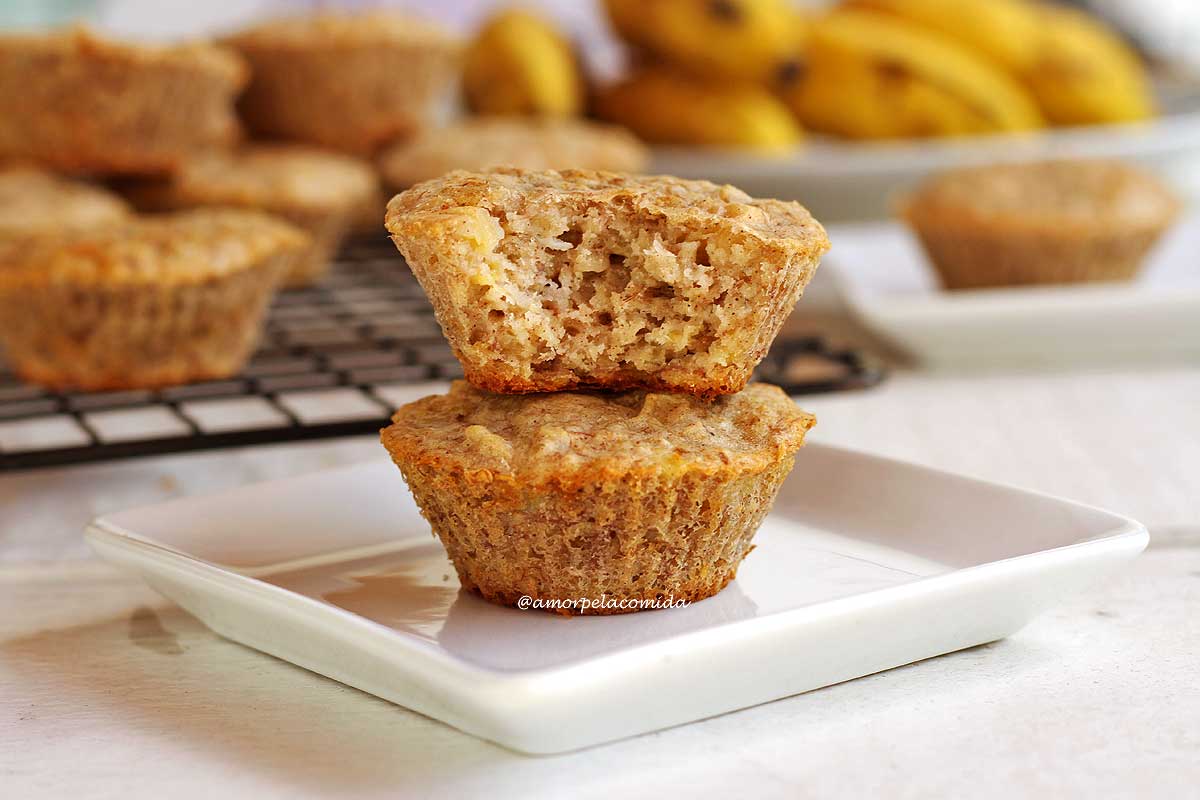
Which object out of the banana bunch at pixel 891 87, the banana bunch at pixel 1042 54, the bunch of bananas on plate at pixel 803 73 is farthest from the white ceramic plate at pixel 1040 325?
the banana bunch at pixel 1042 54

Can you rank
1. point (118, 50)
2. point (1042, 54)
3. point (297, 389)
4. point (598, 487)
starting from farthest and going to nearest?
1. point (1042, 54)
2. point (118, 50)
3. point (297, 389)
4. point (598, 487)

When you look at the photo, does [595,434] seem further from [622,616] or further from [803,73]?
[803,73]

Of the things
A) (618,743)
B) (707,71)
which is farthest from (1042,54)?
(618,743)

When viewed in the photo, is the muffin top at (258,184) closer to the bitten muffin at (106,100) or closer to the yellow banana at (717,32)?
the bitten muffin at (106,100)

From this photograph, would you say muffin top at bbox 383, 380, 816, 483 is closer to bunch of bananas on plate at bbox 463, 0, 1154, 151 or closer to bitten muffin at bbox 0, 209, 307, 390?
bitten muffin at bbox 0, 209, 307, 390

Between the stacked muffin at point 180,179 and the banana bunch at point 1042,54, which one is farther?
the banana bunch at point 1042,54

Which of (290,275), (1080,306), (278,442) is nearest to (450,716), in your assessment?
(278,442)
